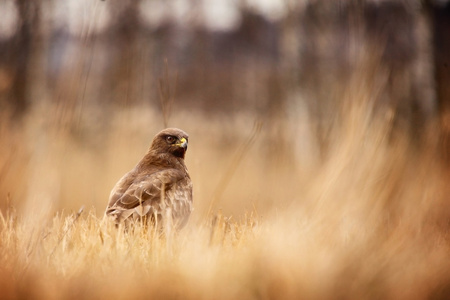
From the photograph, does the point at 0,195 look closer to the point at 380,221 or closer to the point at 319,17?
the point at 380,221

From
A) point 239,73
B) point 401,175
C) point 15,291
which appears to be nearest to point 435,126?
point 401,175

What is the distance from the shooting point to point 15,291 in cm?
70

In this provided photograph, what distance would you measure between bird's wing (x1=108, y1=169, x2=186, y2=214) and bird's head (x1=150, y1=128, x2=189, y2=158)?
0.15 meters

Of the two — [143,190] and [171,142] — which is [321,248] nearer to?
[143,190]

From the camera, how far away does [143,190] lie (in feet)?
6.02

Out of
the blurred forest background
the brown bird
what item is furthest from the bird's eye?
the blurred forest background

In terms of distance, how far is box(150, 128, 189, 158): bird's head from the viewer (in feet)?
6.65

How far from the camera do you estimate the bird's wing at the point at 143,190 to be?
5.98 feet

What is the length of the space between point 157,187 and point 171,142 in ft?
1.03

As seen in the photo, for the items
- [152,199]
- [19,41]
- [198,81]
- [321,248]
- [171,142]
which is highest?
[198,81]

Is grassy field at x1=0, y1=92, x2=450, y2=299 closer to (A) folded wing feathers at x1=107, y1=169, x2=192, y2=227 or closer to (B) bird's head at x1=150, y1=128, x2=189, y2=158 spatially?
(A) folded wing feathers at x1=107, y1=169, x2=192, y2=227

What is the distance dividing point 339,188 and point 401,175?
0.23m

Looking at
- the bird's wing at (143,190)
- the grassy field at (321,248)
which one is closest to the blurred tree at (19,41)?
the bird's wing at (143,190)

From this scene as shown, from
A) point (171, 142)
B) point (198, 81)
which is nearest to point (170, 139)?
point (171, 142)
